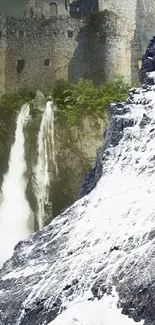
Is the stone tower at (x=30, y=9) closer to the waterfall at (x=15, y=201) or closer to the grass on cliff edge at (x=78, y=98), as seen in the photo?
the grass on cliff edge at (x=78, y=98)

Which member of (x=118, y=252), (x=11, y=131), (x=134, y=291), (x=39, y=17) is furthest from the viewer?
(x=39, y=17)

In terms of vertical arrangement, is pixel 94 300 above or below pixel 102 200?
below

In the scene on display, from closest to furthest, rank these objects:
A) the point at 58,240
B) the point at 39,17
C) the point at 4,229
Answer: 1. the point at 58,240
2. the point at 4,229
3. the point at 39,17

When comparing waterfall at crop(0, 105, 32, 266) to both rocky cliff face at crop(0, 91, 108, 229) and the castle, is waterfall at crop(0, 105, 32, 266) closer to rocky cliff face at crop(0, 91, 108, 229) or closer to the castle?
rocky cliff face at crop(0, 91, 108, 229)

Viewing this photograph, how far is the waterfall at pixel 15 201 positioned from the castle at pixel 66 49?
4625 mm

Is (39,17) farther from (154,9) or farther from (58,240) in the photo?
(58,240)

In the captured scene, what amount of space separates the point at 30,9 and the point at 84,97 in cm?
1281

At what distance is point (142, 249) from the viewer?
105ft

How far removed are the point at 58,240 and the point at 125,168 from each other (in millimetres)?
4091

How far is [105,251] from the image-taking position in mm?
33812

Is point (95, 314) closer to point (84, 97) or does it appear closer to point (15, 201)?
point (15, 201)

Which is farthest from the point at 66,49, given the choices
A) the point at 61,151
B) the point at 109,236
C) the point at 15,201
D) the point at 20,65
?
the point at 109,236

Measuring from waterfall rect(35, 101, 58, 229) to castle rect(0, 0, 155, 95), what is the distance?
4258 millimetres

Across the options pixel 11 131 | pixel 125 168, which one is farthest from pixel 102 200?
pixel 11 131
